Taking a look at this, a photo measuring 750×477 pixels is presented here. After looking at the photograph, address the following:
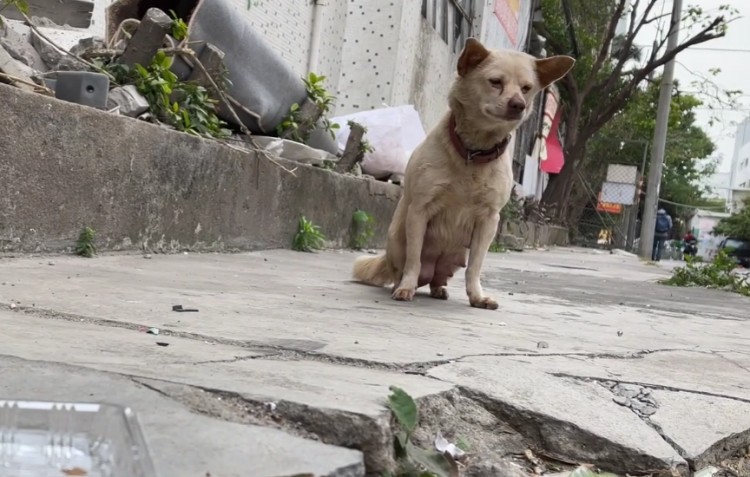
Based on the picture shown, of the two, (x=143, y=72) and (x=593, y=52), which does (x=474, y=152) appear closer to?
(x=143, y=72)

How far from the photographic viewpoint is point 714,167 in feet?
172

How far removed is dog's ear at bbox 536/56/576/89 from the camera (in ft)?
12.0

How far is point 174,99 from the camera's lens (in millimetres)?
4527

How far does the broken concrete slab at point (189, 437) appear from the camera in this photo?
1.01 meters

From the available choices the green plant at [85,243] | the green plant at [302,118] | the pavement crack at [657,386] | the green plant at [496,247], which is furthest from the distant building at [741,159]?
the pavement crack at [657,386]

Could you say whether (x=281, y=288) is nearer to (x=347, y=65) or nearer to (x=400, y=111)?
(x=400, y=111)

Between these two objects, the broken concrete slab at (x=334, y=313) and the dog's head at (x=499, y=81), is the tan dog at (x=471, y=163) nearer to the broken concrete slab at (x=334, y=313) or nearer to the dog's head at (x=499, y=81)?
the dog's head at (x=499, y=81)

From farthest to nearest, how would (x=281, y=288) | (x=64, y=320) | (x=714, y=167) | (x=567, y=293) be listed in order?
(x=714, y=167) → (x=567, y=293) → (x=281, y=288) → (x=64, y=320)

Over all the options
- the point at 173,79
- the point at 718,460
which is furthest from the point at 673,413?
the point at 173,79

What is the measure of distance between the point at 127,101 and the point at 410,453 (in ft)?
10.4

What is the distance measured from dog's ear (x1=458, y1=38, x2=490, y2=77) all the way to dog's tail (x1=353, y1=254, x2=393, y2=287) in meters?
1.02

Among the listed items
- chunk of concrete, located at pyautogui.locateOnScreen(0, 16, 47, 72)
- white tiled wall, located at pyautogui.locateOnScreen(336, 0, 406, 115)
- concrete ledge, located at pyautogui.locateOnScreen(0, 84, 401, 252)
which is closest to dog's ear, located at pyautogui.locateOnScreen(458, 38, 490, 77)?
concrete ledge, located at pyautogui.locateOnScreen(0, 84, 401, 252)

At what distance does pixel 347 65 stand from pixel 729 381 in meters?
8.47

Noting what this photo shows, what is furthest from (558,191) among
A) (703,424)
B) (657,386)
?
(703,424)
